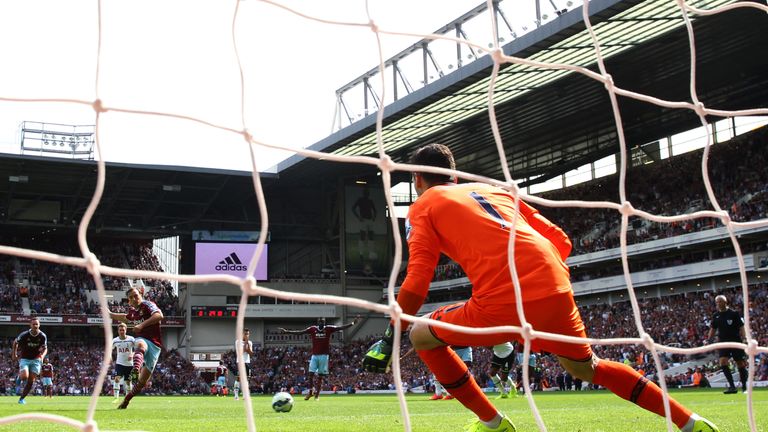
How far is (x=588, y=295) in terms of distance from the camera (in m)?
39.5

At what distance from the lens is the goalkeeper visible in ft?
13.8

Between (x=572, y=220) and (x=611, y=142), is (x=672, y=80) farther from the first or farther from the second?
(x=572, y=220)

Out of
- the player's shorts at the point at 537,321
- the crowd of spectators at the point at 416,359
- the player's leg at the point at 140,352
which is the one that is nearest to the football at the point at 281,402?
the player's leg at the point at 140,352

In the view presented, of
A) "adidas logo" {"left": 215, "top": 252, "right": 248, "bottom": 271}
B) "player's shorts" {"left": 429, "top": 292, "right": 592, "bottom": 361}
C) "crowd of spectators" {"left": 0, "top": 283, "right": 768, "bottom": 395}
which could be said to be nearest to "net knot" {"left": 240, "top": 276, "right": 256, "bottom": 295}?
"player's shorts" {"left": 429, "top": 292, "right": 592, "bottom": 361}

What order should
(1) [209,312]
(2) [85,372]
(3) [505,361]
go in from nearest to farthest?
(3) [505,361], (2) [85,372], (1) [209,312]

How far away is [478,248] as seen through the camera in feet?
14.2

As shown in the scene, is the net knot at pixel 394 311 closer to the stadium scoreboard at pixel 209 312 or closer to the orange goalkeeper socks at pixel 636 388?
the orange goalkeeper socks at pixel 636 388

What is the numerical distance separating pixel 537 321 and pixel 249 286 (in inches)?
61.9

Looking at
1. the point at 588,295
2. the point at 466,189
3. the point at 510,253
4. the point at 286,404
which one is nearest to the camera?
the point at 510,253

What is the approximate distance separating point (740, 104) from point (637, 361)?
43.2 ft

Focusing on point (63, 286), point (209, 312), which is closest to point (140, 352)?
point (209, 312)

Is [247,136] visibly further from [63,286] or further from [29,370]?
[63,286]

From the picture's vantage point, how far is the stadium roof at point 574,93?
84.0 feet


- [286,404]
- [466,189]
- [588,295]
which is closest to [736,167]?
[588,295]
